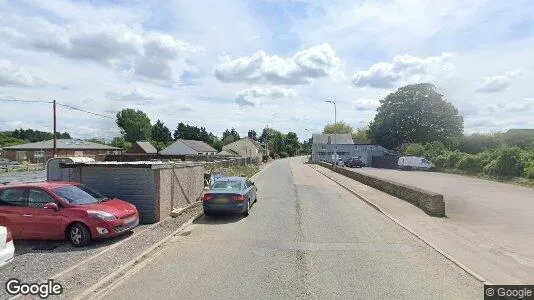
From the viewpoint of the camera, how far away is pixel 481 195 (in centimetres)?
2358

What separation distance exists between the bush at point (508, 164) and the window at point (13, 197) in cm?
3468

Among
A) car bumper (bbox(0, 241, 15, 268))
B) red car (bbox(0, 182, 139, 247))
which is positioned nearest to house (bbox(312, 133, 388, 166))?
red car (bbox(0, 182, 139, 247))

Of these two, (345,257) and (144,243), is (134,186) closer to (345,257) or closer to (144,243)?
(144,243)

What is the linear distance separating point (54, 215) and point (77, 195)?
93 centimetres

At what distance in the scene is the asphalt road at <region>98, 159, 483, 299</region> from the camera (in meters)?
7.02

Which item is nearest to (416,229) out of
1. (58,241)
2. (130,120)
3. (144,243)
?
(144,243)

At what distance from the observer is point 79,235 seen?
10.4 m

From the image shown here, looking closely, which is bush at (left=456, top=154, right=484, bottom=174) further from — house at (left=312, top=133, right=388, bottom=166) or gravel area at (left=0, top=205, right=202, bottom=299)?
gravel area at (left=0, top=205, right=202, bottom=299)

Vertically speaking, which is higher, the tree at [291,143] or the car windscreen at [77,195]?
the tree at [291,143]

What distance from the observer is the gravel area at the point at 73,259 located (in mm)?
7699

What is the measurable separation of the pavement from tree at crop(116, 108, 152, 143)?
118 m

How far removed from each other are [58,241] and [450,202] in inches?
627

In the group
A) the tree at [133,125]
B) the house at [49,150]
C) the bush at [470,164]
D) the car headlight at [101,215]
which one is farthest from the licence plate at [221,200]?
the tree at [133,125]

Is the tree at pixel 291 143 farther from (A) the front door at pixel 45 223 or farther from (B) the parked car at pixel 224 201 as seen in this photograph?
(A) the front door at pixel 45 223
